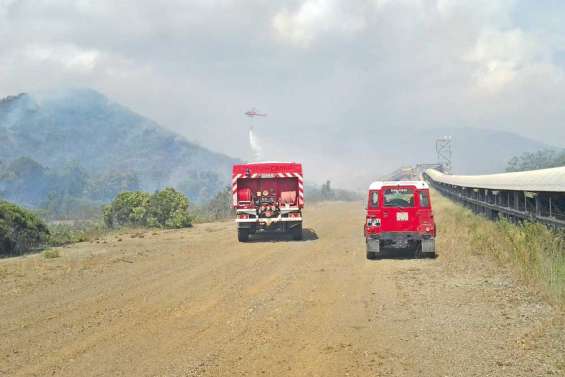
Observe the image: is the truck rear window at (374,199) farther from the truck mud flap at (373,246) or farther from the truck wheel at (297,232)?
the truck wheel at (297,232)

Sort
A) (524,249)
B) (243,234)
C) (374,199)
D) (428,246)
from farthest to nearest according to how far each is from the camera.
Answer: (243,234) → (374,199) → (428,246) → (524,249)

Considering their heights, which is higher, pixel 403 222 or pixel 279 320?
pixel 403 222

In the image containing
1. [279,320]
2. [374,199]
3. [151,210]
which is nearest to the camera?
[279,320]

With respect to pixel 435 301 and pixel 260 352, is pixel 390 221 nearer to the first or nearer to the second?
pixel 435 301

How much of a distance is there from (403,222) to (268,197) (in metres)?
7.64

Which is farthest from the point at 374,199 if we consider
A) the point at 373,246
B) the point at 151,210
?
the point at 151,210

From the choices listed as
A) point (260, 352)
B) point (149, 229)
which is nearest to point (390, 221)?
point (260, 352)

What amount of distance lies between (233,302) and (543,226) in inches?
330

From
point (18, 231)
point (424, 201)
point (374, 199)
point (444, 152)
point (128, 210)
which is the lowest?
point (18, 231)

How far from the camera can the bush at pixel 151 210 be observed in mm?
30766

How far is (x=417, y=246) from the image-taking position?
15.1 m

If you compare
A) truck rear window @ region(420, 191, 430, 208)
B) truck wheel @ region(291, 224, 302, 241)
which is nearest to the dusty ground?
truck rear window @ region(420, 191, 430, 208)

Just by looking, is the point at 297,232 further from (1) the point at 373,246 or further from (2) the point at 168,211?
(2) the point at 168,211

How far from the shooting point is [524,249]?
38.4 ft
